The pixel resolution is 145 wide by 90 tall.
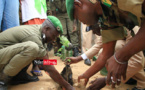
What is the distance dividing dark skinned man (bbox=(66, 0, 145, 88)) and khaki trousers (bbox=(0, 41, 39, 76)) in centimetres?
81

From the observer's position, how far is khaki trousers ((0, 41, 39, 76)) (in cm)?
182

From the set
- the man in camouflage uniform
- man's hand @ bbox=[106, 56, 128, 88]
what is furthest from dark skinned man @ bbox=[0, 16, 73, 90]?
the man in camouflage uniform

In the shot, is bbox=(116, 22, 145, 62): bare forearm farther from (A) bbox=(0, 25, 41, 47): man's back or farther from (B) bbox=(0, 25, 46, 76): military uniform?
(A) bbox=(0, 25, 41, 47): man's back

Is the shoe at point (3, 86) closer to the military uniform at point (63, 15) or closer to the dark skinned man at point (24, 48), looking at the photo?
the dark skinned man at point (24, 48)

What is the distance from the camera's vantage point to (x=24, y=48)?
1.84 metres

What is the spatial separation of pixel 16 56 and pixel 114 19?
4.52ft

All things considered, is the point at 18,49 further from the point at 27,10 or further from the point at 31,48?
the point at 27,10

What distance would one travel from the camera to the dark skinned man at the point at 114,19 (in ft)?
3.12

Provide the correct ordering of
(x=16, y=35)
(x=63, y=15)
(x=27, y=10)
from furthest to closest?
(x=63, y=15), (x=27, y=10), (x=16, y=35)

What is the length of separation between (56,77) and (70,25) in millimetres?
3152

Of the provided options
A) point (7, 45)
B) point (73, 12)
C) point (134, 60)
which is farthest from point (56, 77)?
point (134, 60)

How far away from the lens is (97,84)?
1.97m

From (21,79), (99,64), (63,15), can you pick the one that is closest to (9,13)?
(21,79)

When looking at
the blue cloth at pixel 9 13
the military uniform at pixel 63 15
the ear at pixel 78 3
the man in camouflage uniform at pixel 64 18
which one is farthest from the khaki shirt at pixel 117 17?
the military uniform at pixel 63 15
